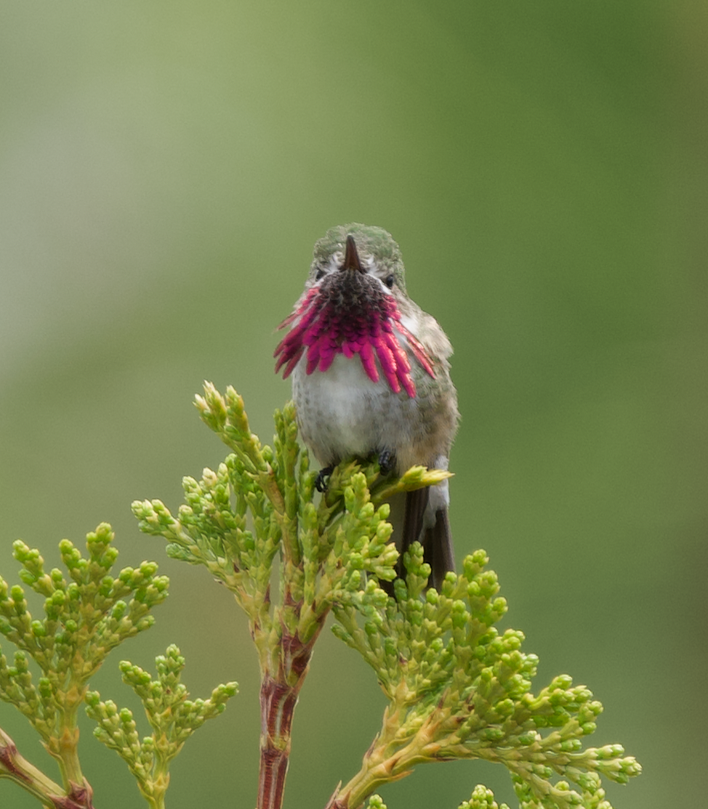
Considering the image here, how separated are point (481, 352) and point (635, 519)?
2.85 ft

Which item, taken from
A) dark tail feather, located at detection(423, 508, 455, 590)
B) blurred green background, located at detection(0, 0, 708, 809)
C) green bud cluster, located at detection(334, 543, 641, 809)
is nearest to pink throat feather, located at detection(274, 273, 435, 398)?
dark tail feather, located at detection(423, 508, 455, 590)

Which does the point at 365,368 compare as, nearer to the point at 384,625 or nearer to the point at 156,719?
the point at 384,625

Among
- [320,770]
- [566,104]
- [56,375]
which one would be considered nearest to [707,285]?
[566,104]

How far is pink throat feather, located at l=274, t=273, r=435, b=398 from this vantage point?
5.28ft

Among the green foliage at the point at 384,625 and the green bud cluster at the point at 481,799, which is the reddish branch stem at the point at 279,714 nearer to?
the green foliage at the point at 384,625

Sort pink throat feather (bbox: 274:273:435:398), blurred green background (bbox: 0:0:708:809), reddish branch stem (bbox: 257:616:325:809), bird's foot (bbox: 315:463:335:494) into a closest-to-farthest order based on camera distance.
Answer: reddish branch stem (bbox: 257:616:325:809)
pink throat feather (bbox: 274:273:435:398)
bird's foot (bbox: 315:463:335:494)
blurred green background (bbox: 0:0:708:809)

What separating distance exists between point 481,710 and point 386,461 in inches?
23.5

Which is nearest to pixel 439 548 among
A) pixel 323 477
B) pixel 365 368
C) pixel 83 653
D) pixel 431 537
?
pixel 431 537

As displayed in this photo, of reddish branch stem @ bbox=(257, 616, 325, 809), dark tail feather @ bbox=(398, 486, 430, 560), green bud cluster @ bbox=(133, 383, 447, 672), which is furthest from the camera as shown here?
dark tail feather @ bbox=(398, 486, 430, 560)

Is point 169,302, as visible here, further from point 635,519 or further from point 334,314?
point 334,314

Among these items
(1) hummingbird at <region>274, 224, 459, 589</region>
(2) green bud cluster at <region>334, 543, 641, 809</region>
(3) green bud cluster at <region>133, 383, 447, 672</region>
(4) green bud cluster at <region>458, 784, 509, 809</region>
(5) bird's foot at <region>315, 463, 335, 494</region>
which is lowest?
(4) green bud cluster at <region>458, 784, 509, 809</region>

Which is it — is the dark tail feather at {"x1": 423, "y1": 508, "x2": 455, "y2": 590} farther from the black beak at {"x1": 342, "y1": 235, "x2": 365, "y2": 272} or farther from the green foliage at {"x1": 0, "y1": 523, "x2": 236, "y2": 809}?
the green foliage at {"x1": 0, "y1": 523, "x2": 236, "y2": 809}

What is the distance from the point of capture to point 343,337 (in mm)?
1632

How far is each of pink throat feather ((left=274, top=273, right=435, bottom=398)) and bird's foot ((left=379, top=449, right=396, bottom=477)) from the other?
108 mm
